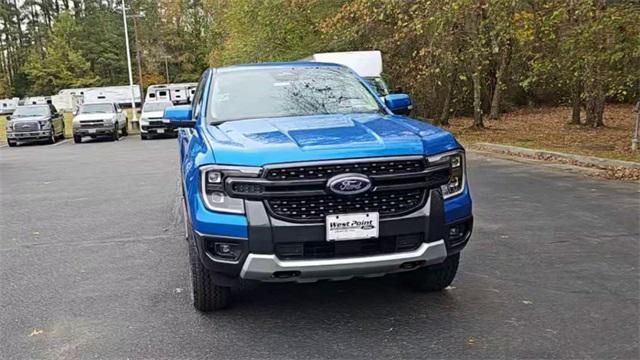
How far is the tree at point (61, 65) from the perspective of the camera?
70312mm

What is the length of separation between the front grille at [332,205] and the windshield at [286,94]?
4.35ft

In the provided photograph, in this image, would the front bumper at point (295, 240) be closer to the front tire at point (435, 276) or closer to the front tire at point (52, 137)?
the front tire at point (435, 276)

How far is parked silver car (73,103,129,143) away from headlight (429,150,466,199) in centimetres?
2251

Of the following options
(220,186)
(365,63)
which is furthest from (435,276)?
(365,63)

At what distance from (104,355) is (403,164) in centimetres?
215

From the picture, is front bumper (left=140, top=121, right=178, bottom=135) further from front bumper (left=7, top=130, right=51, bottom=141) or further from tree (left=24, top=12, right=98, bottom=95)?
tree (left=24, top=12, right=98, bottom=95)

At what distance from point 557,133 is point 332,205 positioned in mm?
16667

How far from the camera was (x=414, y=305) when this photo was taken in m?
4.36

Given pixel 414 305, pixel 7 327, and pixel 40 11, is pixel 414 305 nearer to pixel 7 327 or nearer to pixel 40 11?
pixel 7 327

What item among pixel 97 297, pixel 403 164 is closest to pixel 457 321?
Result: pixel 403 164

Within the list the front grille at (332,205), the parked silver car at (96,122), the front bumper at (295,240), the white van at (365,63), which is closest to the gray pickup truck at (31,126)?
the parked silver car at (96,122)

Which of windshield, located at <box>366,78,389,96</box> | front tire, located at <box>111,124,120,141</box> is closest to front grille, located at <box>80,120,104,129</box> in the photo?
front tire, located at <box>111,124,120,141</box>

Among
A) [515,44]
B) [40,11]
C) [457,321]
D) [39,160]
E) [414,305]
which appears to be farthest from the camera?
[40,11]

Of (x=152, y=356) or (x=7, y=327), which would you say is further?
(x=7, y=327)
